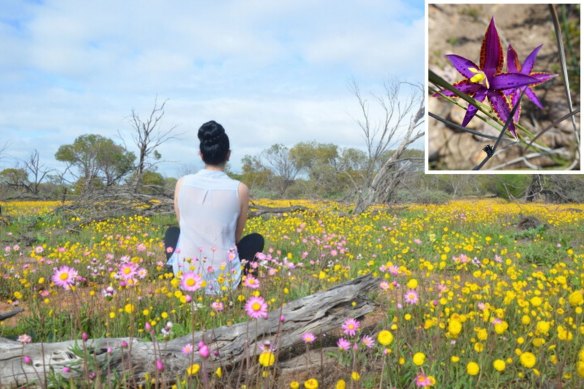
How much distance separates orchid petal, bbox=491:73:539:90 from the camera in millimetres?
1494

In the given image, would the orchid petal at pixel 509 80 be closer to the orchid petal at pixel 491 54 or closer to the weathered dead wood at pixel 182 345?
the orchid petal at pixel 491 54

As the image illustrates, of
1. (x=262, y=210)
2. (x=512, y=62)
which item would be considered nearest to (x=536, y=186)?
(x=262, y=210)

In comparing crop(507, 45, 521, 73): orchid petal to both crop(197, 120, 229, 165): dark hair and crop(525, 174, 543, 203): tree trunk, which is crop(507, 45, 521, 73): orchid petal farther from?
crop(525, 174, 543, 203): tree trunk

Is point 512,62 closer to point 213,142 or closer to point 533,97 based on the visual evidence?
point 533,97

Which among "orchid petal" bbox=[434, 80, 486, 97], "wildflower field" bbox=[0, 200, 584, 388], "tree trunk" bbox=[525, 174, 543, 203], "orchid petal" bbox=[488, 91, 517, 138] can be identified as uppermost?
"orchid petal" bbox=[434, 80, 486, 97]

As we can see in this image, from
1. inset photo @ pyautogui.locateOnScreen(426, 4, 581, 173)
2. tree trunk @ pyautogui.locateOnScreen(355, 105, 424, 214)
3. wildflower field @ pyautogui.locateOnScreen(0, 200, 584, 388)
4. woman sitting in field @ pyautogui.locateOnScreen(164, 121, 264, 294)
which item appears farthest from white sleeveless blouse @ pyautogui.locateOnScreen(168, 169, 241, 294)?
tree trunk @ pyautogui.locateOnScreen(355, 105, 424, 214)

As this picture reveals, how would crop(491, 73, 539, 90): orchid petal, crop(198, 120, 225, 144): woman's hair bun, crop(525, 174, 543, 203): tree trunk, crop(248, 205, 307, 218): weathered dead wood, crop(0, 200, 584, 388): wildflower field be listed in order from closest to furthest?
crop(491, 73, 539, 90): orchid petal
crop(0, 200, 584, 388): wildflower field
crop(198, 120, 225, 144): woman's hair bun
crop(248, 205, 307, 218): weathered dead wood
crop(525, 174, 543, 203): tree trunk

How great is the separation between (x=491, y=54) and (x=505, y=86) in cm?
13

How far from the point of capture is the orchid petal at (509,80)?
4.90 ft

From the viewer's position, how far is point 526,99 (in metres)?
2.16

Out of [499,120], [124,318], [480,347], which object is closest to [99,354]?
[124,318]

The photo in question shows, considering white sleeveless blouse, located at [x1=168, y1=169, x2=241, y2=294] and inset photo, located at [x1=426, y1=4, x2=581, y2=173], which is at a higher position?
inset photo, located at [x1=426, y1=4, x2=581, y2=173]

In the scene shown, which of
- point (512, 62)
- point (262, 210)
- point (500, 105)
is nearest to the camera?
point (500, 105)

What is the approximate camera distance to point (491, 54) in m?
1.53
